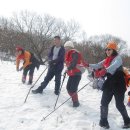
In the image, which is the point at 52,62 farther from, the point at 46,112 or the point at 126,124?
the point at 126,124

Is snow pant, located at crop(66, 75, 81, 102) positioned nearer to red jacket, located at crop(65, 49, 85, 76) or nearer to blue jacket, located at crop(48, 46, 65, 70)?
red jacket, located at crop(65, 49, 85, 76)

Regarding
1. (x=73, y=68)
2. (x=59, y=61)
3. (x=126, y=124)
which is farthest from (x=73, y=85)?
(x=126, y=124)

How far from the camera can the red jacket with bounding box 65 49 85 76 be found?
836 centimetres

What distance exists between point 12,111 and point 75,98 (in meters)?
1.88

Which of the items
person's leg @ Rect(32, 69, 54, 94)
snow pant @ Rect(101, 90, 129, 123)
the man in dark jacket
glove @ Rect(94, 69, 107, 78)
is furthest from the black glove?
snow pant @ Rect(101, 90, 129, 123)

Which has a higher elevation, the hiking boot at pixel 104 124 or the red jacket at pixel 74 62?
the red jacket at pixel 74 62

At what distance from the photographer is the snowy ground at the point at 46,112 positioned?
22.8ft

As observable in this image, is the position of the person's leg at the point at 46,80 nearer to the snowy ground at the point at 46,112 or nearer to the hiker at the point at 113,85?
the snowy ground at the point at 46,112

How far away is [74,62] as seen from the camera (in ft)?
27.4

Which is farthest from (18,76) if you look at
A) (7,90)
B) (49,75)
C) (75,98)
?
(75,98)

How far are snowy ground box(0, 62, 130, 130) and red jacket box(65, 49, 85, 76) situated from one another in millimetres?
1029

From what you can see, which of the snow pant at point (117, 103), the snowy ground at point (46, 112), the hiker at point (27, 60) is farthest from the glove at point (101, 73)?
the hiker at point (27, 60)

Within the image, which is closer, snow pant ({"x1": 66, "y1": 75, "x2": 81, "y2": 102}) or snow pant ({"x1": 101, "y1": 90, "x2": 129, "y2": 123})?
snow pant ({"x1": 101, "y1": 90, "x2": 129, "y2": 123})

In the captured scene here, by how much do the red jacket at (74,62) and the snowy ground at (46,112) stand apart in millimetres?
1029
